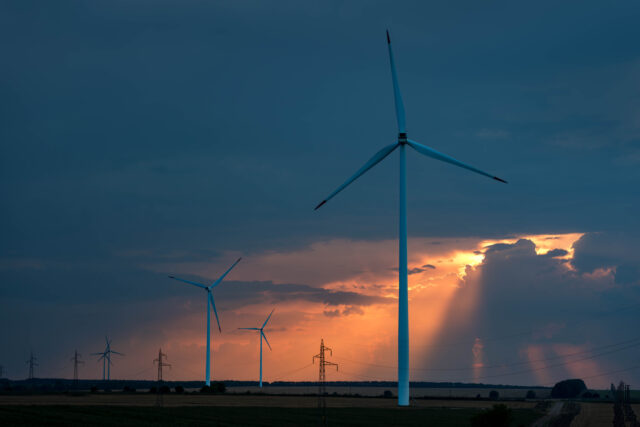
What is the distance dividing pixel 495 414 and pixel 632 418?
138 ft

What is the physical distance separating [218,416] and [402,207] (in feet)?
153

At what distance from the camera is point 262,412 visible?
132625 mm

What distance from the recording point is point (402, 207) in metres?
130

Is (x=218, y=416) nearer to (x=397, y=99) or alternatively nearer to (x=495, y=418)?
(x=495, y=418)

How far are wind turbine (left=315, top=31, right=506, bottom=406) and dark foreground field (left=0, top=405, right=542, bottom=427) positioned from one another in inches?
345

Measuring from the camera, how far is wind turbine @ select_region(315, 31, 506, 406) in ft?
408

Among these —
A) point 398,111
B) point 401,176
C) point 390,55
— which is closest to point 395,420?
point 401,176

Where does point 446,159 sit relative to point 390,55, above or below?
below

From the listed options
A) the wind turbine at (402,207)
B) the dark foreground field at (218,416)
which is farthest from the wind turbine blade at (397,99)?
the dark foreground field at (218,416)

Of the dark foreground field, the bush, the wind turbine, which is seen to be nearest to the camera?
the dark foreground field

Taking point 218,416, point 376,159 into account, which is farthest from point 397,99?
point 218,416

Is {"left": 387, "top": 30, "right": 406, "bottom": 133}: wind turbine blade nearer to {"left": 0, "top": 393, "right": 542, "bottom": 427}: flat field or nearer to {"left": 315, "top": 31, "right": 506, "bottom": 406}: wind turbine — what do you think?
{"left": 315, "top": 31, "right": 506, "bottom": 406}: wind turbine

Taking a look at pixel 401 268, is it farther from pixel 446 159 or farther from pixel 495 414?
pixel 495 414

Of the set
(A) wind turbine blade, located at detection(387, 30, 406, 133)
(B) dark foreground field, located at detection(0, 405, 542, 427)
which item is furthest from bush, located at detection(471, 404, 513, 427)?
(A) wind turbine blade, located at detection(387, 30, 406, 133)
